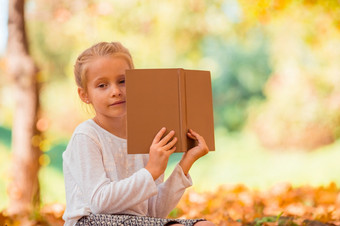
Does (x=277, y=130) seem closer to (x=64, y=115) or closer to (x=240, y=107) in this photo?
(x=240, y=107)

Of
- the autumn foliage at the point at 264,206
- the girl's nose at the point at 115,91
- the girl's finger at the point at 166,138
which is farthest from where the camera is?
the autumn foliage at the point at 264,206

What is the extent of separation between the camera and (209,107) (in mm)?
1745

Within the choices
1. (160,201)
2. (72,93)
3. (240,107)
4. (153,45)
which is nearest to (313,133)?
(240,107)

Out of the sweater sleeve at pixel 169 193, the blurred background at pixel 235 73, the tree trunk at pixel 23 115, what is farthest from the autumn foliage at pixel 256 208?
the blurred background at pixel 235 73

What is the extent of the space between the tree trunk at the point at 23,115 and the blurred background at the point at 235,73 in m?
2.04

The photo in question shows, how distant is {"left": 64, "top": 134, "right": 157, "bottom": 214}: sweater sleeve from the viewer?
1586mm

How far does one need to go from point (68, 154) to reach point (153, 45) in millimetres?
5209

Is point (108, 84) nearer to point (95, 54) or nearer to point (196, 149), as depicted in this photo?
point (95, 54)

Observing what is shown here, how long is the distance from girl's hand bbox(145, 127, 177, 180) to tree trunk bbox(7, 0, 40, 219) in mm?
2607

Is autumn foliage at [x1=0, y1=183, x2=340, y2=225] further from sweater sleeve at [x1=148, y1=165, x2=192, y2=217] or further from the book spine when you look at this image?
the book spine

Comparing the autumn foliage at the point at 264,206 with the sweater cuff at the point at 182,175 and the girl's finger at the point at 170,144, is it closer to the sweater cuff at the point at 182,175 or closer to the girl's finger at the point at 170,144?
the sweater cuff at the point at 182,175

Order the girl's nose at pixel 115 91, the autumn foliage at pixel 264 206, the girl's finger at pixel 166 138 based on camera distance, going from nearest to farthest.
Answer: the girl's finger at pixel 166 138, the girl's nose at pixel 115 91, the autumn foliage at pixel 264 206

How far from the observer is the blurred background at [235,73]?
21.1ft

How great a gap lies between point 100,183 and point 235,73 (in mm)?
5930
